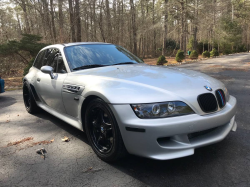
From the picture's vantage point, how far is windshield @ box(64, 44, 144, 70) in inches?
136

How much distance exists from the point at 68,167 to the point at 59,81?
1.38 meters

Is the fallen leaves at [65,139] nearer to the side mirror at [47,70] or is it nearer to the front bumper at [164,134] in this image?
the side mirror at [47,70]

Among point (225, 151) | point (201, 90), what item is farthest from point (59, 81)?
point (225, 151)

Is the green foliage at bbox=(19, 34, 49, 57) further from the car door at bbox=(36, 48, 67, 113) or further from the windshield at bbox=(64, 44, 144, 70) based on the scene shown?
the windshield at bbox=(64, 44, 144, 70)

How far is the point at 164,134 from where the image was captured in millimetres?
2080

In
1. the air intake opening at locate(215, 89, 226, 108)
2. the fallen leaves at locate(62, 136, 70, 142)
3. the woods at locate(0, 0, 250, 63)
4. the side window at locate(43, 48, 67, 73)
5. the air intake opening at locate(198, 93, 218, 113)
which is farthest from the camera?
the woods at locate(0, 0, 250, 63)

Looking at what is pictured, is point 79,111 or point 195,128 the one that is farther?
point 79,111

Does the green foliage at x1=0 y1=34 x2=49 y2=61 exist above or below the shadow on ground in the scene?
above

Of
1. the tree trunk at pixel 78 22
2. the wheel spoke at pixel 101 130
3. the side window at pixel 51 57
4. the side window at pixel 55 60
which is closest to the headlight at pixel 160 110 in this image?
the wheel spoke at pixel 101 130

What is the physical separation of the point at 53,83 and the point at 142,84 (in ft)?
5.68

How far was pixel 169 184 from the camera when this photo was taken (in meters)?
2.11

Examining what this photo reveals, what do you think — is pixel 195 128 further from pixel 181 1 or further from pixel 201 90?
pixel 181 1

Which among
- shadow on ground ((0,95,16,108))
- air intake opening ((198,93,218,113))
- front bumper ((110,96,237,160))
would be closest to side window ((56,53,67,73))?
front bumper ((110,96,237,160))

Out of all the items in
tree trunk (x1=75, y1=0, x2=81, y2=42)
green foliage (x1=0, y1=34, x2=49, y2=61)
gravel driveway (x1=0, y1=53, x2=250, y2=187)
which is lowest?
gravel driveway (x1=0, y1=53, x2=250, y2=187)
